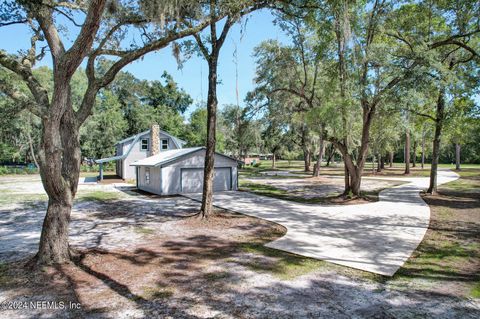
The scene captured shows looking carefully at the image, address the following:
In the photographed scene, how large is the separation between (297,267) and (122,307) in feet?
11.7

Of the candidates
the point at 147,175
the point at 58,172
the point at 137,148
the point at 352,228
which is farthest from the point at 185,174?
the point at 58,172

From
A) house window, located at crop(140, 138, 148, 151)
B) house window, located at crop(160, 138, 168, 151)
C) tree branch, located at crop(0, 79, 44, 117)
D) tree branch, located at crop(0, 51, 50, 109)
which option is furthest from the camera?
house window, located at crop(160, 138, 168, 151)

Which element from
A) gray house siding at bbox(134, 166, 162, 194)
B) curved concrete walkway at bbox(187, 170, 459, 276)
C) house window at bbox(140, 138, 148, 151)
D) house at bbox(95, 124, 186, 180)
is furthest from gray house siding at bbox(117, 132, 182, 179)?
curved concrete walkway at bbox(187, 170, 459, 276)

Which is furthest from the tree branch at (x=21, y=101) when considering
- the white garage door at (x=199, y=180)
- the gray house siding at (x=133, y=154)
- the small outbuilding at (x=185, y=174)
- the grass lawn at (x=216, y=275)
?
the gray house siding at (x=133, y=154)

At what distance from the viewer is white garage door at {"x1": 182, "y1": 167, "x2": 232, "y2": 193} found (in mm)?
19578

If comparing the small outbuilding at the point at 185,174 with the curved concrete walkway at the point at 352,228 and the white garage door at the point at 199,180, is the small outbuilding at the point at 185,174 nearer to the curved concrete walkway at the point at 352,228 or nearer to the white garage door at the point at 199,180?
the white garage door at the point at 199,180

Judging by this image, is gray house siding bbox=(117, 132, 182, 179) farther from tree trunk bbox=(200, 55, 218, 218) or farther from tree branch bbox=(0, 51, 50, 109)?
tree branch bbox=(0, 51, 50, 109)

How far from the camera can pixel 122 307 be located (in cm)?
464

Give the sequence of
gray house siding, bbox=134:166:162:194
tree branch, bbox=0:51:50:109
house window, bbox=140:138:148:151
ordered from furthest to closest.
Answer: house window, bbox=140:138:148:151 < gray house siding, bbox=134:166:162:194 < tree branch, bbox=0:51:50:109

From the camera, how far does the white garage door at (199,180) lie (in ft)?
64.2

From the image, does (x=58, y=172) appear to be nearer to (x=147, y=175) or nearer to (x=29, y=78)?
(x=29, y=78)

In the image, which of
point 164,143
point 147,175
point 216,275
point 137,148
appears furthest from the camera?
point 164,143

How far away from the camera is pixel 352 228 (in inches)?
390

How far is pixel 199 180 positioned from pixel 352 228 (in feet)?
39.0
